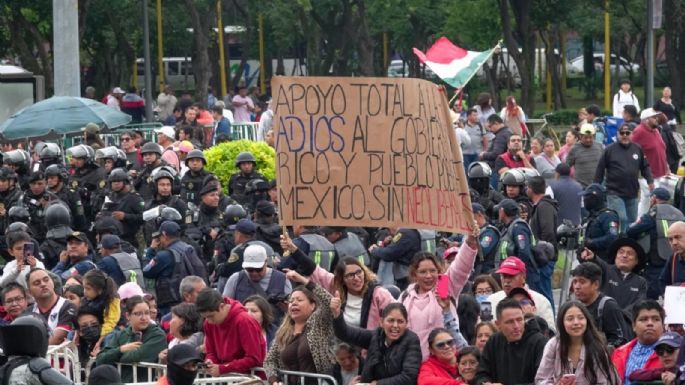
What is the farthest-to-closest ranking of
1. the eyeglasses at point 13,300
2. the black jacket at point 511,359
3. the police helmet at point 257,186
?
1. the police helmet at point 257,186
2. the eyeglasses at point 13,300
3. the black jacket at point 511,359

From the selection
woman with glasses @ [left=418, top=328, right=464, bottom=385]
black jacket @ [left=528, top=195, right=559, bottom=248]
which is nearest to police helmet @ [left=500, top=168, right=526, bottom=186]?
black jacket @ [left=528, top=195, right=559, bottom=248]

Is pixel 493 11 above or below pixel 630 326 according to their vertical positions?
above

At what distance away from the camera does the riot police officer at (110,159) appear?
20.3 metres

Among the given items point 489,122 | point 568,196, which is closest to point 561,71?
point 489,122

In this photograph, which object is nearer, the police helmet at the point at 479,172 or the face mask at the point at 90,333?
the face mask at the point at 90,333

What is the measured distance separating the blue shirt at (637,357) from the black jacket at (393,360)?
125cm

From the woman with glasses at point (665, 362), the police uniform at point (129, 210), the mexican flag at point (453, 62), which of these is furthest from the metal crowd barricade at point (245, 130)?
the woman with glasses at point (665, 362)

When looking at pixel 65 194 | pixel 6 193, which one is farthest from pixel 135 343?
pixel 6 193

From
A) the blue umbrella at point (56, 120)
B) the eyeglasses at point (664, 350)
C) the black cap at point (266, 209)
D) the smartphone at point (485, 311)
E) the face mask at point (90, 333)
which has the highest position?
the blue umbrella at point (56, 120)

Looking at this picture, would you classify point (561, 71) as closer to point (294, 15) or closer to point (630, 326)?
point (294, 15)

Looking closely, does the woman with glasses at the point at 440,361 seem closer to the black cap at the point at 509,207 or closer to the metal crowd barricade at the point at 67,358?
the metal crowd barricade at the point at 67,358

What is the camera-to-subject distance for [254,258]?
14.0 meters

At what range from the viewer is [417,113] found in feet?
39.0

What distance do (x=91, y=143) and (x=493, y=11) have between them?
2861cm
